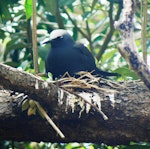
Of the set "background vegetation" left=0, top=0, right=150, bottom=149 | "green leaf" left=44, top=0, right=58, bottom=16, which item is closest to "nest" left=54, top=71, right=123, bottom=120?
"background vegetation" left=0, top=0, right=150, bottom=149

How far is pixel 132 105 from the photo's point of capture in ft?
6.53

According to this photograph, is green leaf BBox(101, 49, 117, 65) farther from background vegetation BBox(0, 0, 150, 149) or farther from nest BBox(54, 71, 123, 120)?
nest BBox(54, 71, 123, 120)

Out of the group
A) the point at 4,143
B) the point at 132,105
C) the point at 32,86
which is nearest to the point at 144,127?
the point at 132,105

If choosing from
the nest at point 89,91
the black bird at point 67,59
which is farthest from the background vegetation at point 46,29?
the nest at point 89,91

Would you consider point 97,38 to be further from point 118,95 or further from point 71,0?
point 118,95

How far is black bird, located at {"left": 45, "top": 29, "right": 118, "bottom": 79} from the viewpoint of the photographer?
2674mm

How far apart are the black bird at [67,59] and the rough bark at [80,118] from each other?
0.62m

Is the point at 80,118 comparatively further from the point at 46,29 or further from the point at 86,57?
the point at 46,29

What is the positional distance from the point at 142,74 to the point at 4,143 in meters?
1.25

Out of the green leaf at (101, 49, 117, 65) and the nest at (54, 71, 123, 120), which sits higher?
the nest at (54, 71, 123, 120)

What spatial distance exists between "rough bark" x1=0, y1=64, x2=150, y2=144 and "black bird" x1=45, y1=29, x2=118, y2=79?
622 mm

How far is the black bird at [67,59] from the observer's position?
105 inches

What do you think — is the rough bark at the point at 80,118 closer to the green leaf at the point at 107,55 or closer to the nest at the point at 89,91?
the nest at the point at 89,91

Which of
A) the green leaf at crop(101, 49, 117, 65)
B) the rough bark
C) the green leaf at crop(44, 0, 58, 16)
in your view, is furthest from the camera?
the green leaf at crop(101, 49, 117, 65)
